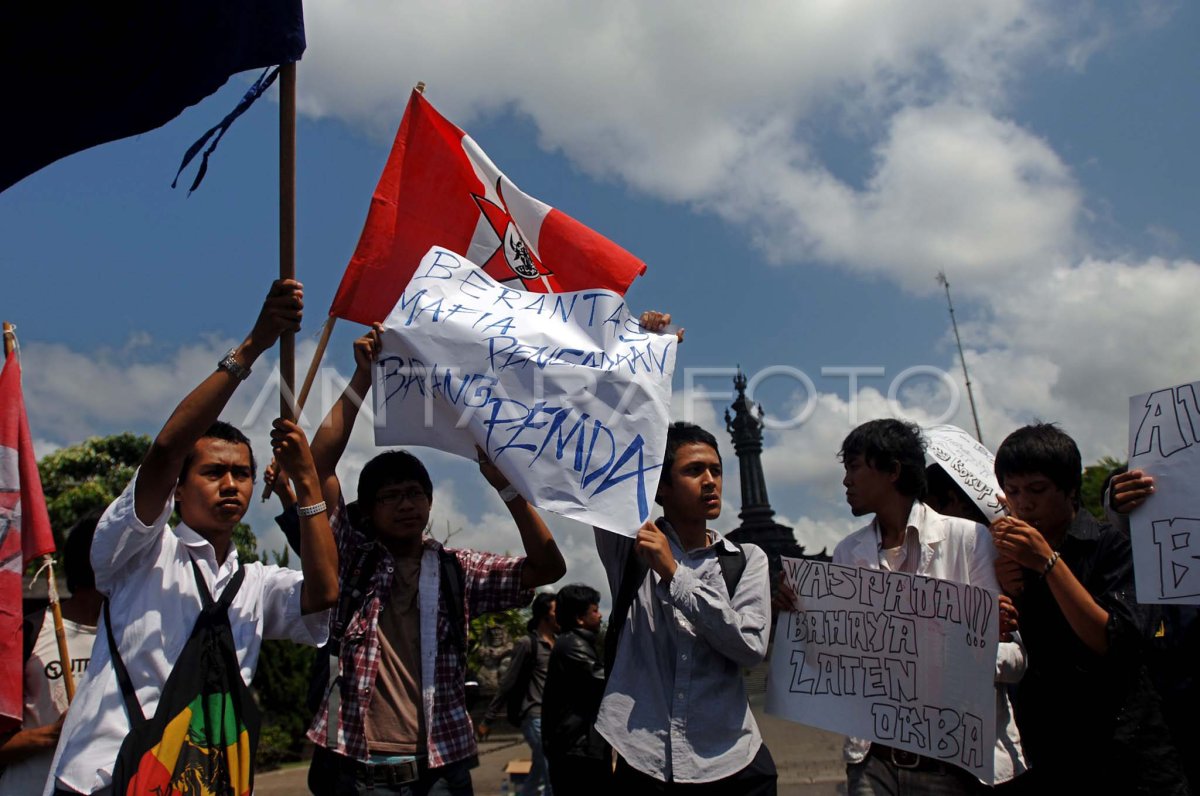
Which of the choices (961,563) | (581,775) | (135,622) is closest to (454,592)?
(135,622)

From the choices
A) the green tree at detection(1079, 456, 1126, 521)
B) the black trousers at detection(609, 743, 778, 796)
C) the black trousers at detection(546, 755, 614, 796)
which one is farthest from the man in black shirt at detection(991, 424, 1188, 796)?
the green tree at detection(1079, 456, 1126, 521)

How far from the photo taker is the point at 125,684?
104 inches

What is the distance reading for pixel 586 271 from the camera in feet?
13.9

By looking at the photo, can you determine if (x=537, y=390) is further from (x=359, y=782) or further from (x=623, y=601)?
(x=359, y=782)

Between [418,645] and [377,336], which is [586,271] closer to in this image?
[377,336]

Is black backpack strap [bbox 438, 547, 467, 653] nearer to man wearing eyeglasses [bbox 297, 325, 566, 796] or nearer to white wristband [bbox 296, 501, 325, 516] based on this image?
man wearing eyeglasses [bbox 297, 325, 566, 796]

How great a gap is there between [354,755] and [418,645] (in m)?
0.42

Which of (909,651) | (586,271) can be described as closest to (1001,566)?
(909,651)

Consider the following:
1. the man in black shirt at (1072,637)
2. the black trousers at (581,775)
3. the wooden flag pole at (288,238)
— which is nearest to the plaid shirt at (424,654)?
the wooden flag pole at (288,238)

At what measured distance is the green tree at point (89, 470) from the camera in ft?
104

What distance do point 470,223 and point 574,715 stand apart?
2961 millimetres

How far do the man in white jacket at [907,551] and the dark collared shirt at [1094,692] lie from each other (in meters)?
0.09

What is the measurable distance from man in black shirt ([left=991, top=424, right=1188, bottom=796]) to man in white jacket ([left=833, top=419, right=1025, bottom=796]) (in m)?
0.08

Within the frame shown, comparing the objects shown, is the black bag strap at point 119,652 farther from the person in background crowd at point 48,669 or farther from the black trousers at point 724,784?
the black trousers at point 724,784
